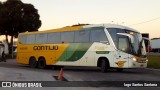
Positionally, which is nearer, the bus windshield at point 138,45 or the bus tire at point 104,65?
the bus windshield at point 138,45

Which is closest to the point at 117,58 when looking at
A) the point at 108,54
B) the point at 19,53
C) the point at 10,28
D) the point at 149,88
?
the point at 108,54

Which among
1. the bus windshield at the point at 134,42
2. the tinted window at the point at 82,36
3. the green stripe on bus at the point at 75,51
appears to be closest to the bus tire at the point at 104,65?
the bus windshield at the point at 134,42

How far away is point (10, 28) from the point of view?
80250mm

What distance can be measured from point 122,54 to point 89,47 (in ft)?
10.3

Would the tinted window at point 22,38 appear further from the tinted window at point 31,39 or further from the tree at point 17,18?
the tree at point 17,18

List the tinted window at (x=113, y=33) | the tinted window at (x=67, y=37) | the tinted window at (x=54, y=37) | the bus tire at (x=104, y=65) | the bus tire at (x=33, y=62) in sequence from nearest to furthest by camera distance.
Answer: the tinted window at (x=113, y=33) → the bus tire at (x=104, y=65) → the tinted window at (x=67, y=37) → the tinted window at (x=54, y=37) → the bus tire at (x=33, y=62)

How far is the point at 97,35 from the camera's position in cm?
2925

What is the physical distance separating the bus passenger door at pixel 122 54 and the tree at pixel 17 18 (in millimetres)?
53975

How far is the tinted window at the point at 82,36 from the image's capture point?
3017cm

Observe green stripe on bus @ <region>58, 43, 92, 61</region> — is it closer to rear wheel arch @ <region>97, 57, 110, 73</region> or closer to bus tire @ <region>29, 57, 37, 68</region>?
rear wheel arch @ <region>97, 57, 110, 73</region>

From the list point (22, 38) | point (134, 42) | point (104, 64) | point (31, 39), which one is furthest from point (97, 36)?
point (22, 38)

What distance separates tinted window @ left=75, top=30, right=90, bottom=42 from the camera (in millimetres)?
30172

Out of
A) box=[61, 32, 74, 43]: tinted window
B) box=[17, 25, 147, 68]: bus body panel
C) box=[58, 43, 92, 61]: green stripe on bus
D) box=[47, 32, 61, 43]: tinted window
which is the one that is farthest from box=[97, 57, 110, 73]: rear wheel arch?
box=[47, 32, 61, 43]: tinted window

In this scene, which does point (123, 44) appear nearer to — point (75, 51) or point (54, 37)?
point (75, 51)
